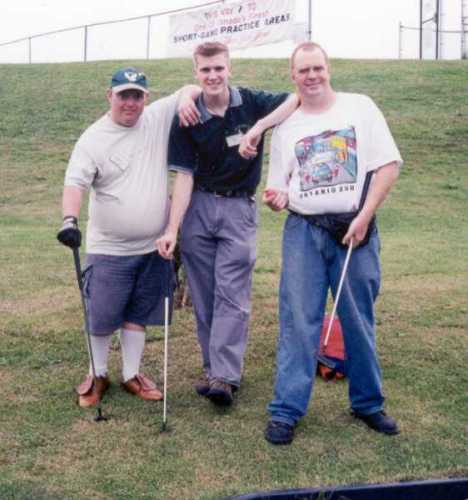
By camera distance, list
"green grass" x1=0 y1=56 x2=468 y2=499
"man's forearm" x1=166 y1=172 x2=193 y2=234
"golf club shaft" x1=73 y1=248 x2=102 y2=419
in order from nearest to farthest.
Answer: "green grass" x1=0 y1=56 x2=468 y2=499 < "golf club shaft" x1=73 y1=248 x2=102 y2=419 < "man's forearm" x1=166 y1=172 x2=193 y2=234

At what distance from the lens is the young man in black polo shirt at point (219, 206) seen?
488 cm

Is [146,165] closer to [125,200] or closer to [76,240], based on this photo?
[125,200]

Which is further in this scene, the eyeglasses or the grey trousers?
the grey trousers

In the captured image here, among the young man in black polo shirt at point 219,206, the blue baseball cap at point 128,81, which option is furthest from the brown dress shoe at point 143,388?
the blue baseball cap at point 128,81

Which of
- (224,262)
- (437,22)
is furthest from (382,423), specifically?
(437,22)

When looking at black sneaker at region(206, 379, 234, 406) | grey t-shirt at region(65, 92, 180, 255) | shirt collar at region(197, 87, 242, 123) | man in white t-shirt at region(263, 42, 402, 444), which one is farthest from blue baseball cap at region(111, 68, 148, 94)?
black sneaker at region(206, 379, 234, 406)

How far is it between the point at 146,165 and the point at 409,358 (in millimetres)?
2363

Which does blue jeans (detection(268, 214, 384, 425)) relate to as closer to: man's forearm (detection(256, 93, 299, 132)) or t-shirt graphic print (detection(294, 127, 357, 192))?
t-shirt graphic print (detection(294, 127, 357, 192))

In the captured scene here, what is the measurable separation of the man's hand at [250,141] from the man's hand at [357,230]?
0.74 m

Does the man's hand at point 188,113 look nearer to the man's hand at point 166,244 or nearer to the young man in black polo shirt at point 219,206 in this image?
the young man in black polo shirt at point 219,206

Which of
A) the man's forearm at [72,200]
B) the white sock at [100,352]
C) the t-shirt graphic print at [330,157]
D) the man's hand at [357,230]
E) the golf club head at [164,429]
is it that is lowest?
the golf club head at [164,429]

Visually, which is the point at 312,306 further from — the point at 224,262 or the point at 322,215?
the point at 224,262

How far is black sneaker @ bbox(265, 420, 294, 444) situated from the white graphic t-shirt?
1121 millimetres

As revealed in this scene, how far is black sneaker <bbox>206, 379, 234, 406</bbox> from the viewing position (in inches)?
192
